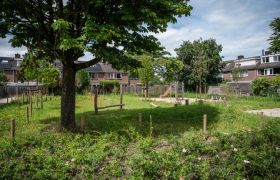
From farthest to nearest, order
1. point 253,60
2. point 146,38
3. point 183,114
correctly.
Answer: point 253,60 → point 183,114 → point 146,38

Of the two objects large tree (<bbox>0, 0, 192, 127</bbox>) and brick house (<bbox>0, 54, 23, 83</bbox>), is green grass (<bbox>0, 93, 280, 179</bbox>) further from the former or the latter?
brick house (<bbox>0, 54, 23, 83</bbox>)

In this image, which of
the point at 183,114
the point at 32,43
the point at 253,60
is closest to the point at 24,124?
the point at 32,43

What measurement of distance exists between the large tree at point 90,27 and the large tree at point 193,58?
29052 millimetres

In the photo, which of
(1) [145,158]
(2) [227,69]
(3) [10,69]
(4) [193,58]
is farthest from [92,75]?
(1) [145,158]

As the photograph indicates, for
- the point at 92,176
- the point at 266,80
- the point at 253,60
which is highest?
the point at 253,60

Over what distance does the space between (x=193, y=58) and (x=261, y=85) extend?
14.8 meters

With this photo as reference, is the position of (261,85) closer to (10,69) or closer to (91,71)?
(91,71)

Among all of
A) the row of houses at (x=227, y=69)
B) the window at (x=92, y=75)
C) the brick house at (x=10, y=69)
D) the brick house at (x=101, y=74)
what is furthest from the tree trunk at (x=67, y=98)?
the brick house at (x=10, y=69)

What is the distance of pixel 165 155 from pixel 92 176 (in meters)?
1.97

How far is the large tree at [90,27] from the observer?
5.93 metres

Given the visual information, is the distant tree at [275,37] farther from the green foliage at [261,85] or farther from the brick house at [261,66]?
the brick house at [261,66]

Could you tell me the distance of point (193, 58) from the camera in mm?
35812

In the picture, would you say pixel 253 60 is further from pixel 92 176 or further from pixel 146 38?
pixel 92 176

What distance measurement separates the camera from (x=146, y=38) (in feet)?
26.2
